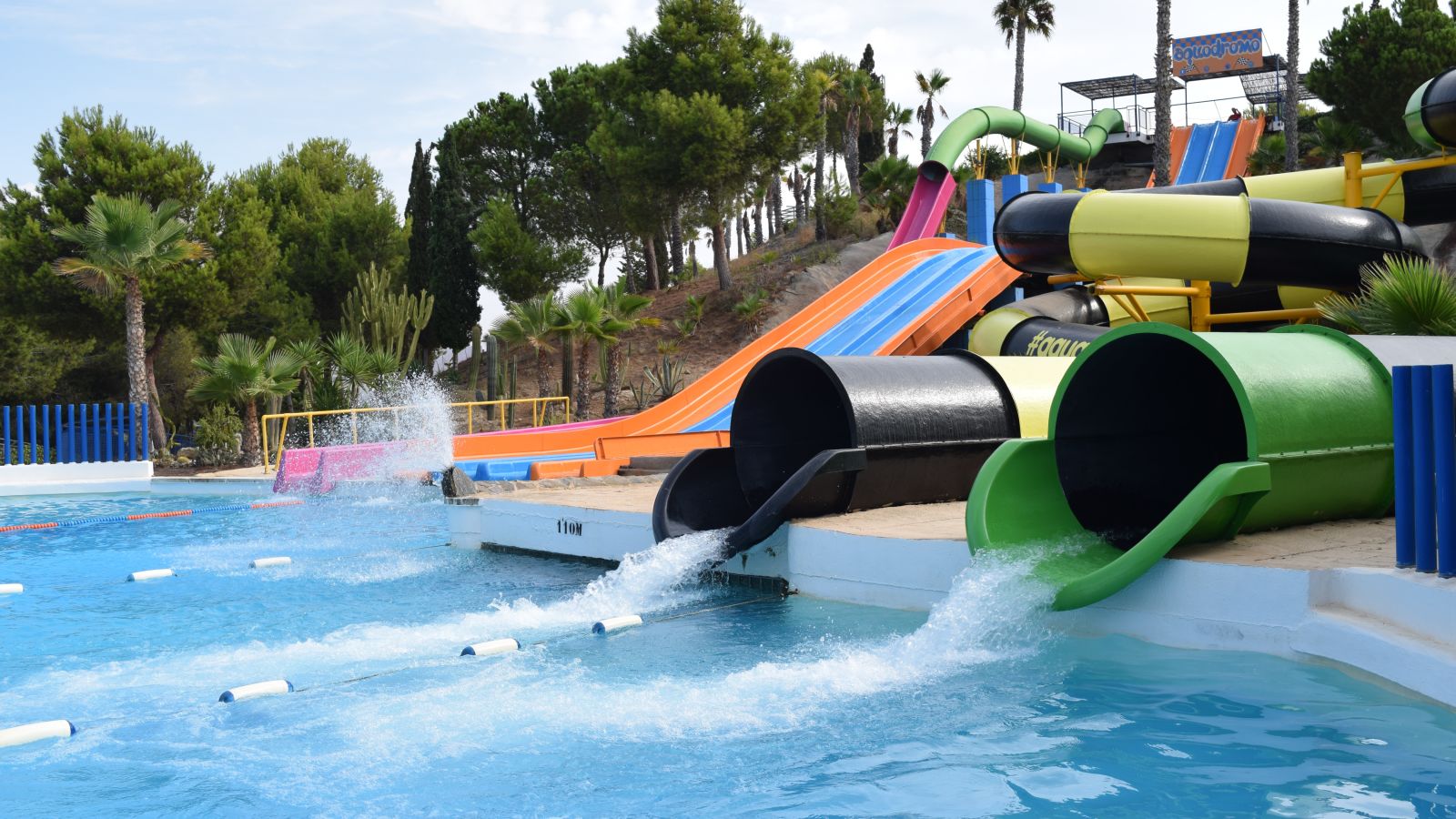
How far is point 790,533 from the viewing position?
7.77 metres

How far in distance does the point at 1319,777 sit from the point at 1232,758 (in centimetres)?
30

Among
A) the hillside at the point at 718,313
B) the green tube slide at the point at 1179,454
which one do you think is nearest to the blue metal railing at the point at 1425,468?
the green tube slide at the point at 1179,454

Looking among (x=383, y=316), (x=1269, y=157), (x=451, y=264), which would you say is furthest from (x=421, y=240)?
(x=1269, y=157)

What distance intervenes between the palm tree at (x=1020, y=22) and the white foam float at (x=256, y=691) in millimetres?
33262

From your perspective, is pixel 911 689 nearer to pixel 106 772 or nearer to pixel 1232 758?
pixel 1232 758

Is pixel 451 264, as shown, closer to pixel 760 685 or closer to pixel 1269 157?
pixel 1269 157

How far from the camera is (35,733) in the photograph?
4.97m

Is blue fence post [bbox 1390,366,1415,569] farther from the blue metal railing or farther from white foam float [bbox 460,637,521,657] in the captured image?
white foam float [bbox 460,637,521,657]

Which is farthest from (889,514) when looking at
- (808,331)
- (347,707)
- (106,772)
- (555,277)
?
(555,277)

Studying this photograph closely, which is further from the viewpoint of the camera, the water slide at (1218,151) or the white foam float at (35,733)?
the water slide at (1218,151)

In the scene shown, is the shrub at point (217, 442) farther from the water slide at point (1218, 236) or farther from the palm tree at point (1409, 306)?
the palm tree at point (1409, 306)

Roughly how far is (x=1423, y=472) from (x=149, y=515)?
1392 cm

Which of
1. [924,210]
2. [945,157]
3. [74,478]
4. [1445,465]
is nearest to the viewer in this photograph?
[1445,465]

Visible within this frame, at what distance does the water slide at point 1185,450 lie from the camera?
556 cm
